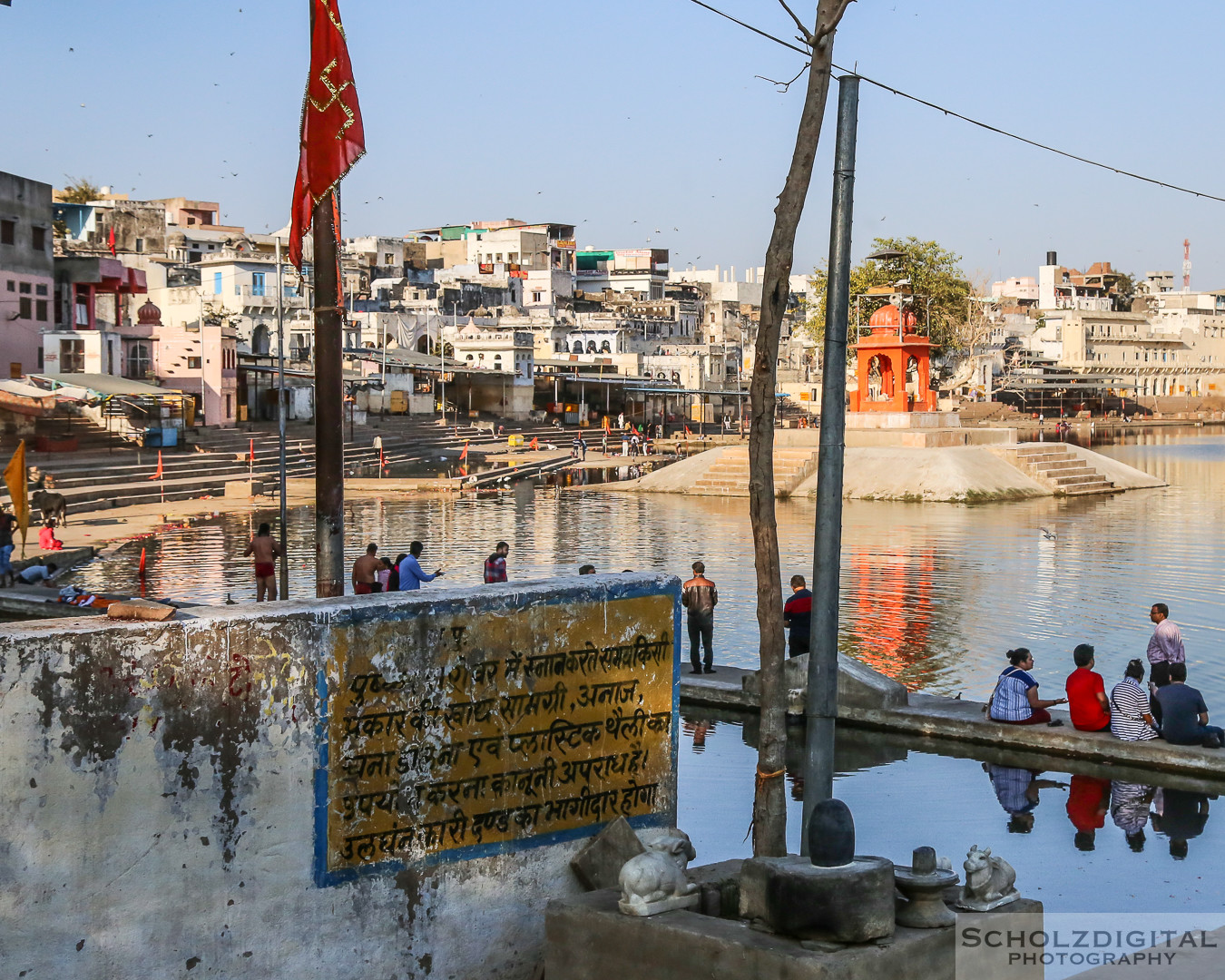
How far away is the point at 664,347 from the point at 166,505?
61010 mm

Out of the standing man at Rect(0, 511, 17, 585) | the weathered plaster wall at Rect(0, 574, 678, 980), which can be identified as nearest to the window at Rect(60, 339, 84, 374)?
the standing man at Rect(0, 511, 17, 585)

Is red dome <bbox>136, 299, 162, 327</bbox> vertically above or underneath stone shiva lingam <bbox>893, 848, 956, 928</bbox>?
above

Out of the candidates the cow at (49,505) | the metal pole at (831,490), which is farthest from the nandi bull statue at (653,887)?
the cow at (49,505)

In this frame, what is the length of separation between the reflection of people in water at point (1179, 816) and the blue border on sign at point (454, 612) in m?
3.73

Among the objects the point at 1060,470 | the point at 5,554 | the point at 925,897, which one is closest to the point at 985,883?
the point at 925,897

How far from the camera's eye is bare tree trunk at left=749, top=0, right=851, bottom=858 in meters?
7.16

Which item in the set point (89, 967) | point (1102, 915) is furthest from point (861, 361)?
point (89, 967)

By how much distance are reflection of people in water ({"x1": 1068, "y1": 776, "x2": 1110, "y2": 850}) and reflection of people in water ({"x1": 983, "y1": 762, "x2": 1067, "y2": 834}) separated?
169 mm

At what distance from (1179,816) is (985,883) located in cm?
435

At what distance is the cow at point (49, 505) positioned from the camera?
1079 inches

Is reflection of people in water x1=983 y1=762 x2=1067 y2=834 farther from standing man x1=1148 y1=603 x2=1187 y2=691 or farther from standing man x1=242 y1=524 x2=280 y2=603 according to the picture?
standing man x1=242 y1=524 x2=280 y2=603

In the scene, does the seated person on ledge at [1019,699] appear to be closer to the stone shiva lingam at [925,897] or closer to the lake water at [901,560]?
the lake water at [901,560]

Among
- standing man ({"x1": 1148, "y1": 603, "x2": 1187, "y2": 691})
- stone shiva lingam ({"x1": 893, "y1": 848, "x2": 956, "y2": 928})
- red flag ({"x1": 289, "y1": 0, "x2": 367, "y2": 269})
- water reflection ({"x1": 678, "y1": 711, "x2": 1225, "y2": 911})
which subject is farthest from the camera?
standing man ({"x1": 1148, "y1": 603, "x2": 1187, "y2": 691})

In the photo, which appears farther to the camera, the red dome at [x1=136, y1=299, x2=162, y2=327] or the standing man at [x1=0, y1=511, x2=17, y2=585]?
the red dome at [x1=136, y1=299, x2=162, y2=327]
